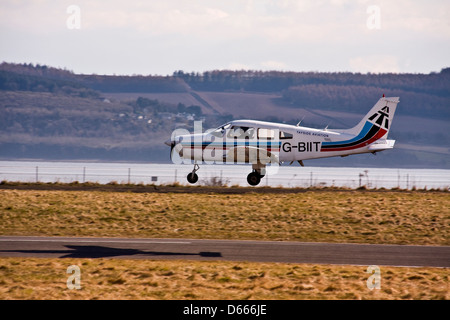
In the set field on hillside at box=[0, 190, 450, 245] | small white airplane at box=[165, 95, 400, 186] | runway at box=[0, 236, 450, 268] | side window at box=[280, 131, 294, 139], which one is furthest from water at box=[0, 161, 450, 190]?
runway at box=[0, 236, 450, 268]

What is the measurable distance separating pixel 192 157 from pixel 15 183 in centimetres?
1067

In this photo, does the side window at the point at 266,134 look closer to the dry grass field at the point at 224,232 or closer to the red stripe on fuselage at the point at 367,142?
the red stripe on fuselage at the point at 367,142

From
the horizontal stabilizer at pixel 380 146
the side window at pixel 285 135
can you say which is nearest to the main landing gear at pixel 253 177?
the side window at pixel 285 135

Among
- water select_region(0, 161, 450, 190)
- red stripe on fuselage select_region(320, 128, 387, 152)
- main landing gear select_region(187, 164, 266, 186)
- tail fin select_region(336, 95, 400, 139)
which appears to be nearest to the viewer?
red stripe on fuselage select_region(320, 128, 387, 152)

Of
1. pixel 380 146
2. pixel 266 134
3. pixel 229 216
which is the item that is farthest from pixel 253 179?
pixel 229 216

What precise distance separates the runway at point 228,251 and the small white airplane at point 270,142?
12.4 m

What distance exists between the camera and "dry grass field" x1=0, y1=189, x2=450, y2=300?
46.4 feet

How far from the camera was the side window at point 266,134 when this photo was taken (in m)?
34.5

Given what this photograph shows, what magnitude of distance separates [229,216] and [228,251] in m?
6.98

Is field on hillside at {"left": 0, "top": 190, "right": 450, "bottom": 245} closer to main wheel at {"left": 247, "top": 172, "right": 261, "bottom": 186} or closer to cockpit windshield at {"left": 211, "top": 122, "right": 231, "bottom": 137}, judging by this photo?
main wheel at {"left": 247, "top": 172, "right": 261, "bottom": 186}

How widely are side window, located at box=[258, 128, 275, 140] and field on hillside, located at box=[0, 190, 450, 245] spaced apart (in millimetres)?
→ 3806

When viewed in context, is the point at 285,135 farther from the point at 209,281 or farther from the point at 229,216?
the point at 209,281
